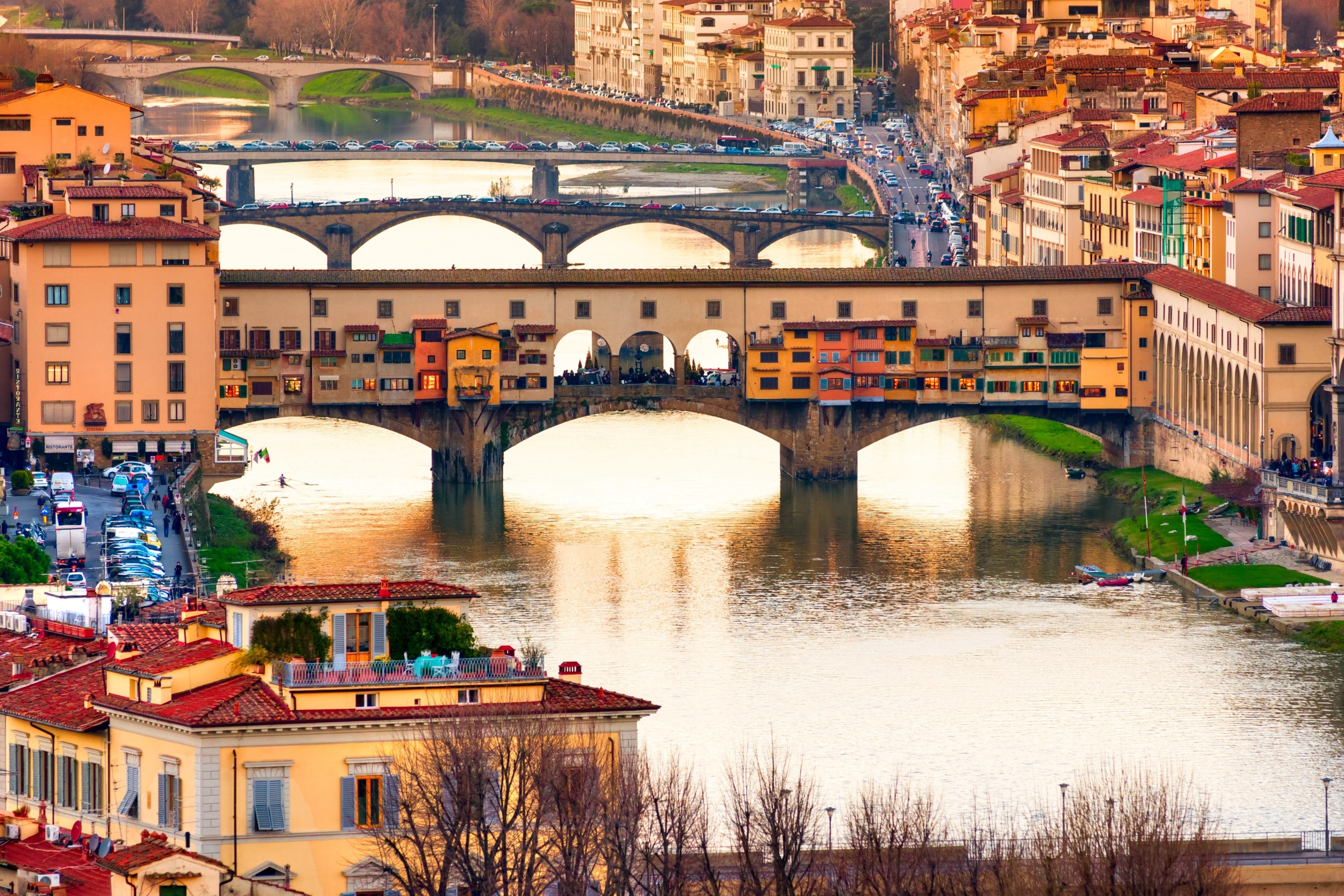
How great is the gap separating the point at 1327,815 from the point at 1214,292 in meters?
34.7

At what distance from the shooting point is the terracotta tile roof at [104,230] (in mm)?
70312

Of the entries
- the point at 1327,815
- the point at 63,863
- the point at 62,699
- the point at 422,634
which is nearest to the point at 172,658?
the point at 62,699

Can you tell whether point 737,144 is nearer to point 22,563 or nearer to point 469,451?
point 469,451

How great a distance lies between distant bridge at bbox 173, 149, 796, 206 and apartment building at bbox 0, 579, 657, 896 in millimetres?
102889

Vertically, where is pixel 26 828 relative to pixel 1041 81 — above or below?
below

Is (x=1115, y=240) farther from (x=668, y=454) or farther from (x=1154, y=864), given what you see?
(x=1154, y=864)

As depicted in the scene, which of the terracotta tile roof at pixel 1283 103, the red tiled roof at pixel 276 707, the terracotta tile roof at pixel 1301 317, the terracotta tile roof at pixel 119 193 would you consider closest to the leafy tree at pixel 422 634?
the red tiled roof at pixel 276 707

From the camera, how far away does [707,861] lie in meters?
32.2

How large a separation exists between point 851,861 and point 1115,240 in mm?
58270

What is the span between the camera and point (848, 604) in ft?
200

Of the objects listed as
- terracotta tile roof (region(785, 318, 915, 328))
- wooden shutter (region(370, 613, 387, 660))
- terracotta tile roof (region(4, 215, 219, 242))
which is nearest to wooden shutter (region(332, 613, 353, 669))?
wooden shutter (region(370, 613, 387, 660))

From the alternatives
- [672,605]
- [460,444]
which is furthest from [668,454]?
[672,605]

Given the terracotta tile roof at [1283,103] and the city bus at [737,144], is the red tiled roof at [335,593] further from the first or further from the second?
the city bus at [737,144]

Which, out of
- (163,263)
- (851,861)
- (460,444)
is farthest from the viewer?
(460,444)
